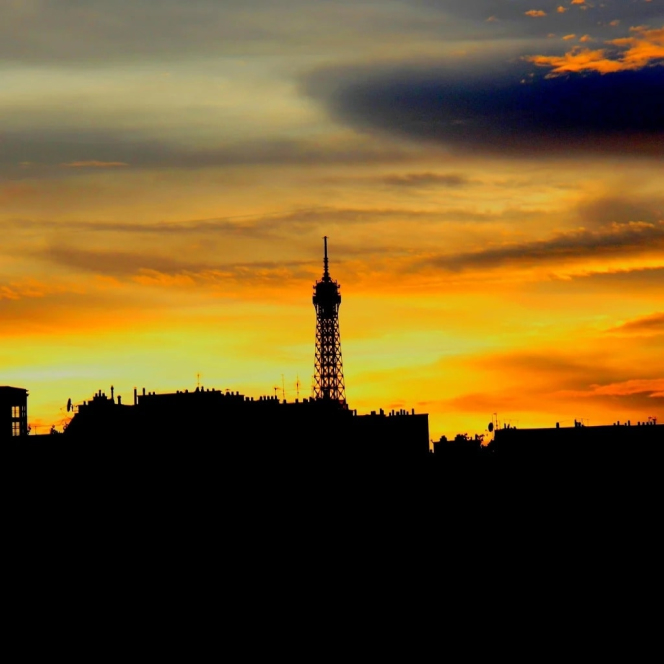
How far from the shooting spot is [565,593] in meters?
89.2

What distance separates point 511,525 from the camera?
114250mm

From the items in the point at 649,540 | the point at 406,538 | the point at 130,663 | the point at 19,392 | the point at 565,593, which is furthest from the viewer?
the point at 19,392

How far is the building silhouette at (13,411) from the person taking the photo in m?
123

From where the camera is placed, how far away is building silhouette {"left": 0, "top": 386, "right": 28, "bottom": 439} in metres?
123

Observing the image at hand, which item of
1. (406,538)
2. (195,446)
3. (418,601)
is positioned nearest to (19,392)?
(195,446)

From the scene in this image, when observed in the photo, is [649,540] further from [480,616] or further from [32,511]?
[32,511]

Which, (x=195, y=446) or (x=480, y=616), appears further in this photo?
(x=195, y=446)

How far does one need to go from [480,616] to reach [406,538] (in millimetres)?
22487

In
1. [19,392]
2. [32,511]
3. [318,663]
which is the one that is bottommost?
[318,663]

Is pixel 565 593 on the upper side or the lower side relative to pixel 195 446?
lower

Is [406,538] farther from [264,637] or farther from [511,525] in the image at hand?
[264,637]

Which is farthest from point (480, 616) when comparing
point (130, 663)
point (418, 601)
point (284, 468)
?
point (284, 468)

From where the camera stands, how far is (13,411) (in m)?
126

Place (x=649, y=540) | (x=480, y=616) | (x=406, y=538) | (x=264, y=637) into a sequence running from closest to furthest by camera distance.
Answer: (x=264, y=637) → (x=480, y=616) → (x=406, y=538) → (x=649, y=540)
